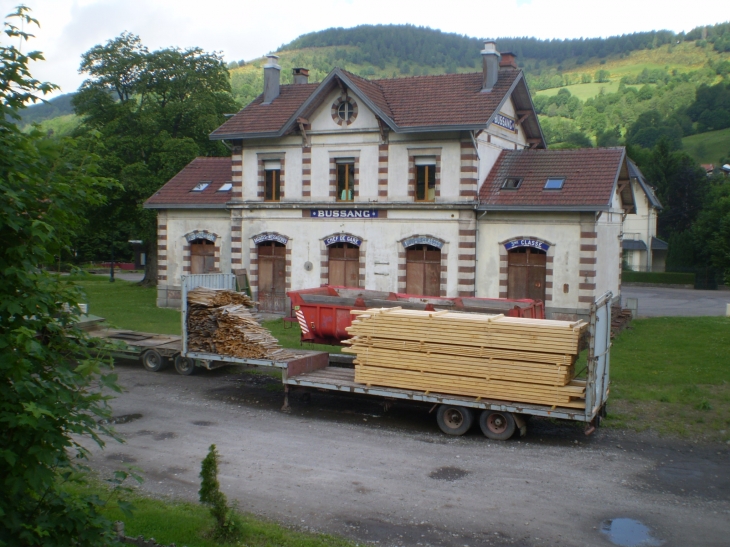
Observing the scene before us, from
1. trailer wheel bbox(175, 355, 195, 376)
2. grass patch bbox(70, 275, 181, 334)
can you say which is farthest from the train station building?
trailer wheel bbox(175, 355, 195, 376)

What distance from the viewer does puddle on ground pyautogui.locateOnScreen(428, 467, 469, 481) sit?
11.6 meters

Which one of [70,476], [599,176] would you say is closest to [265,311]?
[599,176]

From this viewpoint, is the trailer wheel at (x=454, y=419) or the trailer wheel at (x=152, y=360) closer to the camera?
the trailer wheel at (x=454, y=419)

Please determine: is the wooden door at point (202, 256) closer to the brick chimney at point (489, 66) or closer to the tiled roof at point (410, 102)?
the tiled roof at point (410, 102)

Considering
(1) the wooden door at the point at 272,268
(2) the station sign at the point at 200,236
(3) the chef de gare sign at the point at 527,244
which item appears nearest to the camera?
(3) the chef de gare sign at the point at 527,244

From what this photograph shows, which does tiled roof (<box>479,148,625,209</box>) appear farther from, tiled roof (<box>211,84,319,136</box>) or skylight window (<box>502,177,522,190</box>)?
tiled roof (<box>211,84,319,136</box>)

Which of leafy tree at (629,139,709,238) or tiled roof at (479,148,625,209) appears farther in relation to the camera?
leafy tree at (629,139,709,238)

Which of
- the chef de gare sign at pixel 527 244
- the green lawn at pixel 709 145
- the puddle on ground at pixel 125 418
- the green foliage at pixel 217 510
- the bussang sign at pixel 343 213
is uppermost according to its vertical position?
the green lawn at pixel 709 145

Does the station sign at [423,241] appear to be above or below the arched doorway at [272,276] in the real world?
above

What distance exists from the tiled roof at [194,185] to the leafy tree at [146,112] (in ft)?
14.9

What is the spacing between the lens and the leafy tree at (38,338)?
17.8 feet

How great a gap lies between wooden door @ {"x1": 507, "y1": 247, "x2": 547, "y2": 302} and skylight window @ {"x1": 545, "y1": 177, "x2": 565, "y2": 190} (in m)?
2.31

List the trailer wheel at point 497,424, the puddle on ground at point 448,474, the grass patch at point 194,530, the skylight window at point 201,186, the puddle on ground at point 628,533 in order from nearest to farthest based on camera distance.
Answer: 1. the grass patch at point 194,530
2. the puddle on ground at point 628,533
3. the puddle on ground at point 448,474
4. the trailer wheel at point 497,424
5. the skylight window at point 201,186

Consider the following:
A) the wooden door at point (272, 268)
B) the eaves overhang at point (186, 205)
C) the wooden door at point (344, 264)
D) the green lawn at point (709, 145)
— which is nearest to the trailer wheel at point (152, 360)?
the wooden door at point (344, 264)
